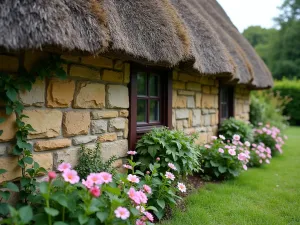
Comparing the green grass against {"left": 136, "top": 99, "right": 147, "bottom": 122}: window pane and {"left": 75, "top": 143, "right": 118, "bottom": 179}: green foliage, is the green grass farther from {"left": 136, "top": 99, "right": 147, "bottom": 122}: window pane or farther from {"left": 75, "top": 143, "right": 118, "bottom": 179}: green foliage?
{"left": 136, "top": 99, "right": 147, "bottom": 122}: window pane

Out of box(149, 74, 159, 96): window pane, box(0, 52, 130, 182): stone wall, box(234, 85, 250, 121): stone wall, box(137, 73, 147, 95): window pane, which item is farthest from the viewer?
box(234, 85, 250, 121): stone wall

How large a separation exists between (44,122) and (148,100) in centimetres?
174

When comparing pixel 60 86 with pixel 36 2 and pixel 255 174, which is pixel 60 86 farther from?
pixel 255 174

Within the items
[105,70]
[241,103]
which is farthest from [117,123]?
[241,103]

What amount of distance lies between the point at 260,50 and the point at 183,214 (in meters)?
33.7

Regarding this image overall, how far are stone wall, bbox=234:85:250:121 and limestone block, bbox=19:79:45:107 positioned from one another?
559cm

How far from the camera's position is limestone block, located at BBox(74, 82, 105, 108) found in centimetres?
282

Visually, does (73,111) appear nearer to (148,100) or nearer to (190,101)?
(148,100)

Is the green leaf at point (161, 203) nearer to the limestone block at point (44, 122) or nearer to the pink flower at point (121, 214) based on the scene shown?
the pink flower at point (121, 214)

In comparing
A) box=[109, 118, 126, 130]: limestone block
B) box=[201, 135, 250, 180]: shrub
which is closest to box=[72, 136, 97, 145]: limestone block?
box=[109, 118, 126, 130]: limestone block

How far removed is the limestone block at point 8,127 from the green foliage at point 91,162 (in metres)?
0.71

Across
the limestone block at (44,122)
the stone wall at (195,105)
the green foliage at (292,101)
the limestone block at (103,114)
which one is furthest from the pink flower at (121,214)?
the green foliage at (292,101)

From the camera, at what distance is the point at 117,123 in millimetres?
3275

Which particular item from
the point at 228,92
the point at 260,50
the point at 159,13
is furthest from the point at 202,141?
the point at 260,50
